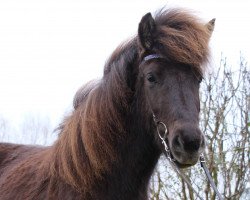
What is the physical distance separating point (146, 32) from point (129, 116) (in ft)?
2.21

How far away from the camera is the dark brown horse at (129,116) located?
10.9 ft

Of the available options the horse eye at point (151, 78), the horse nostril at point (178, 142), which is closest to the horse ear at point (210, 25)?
the horse eye at point (151, 78)

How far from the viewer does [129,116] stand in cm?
350

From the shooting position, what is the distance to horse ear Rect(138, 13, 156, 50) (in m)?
3.49

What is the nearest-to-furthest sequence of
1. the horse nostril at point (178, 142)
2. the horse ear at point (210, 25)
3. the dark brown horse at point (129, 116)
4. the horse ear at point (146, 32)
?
the horse nostril at point (178, 142), the dark brown horse at point (129, 116), the horse ear at point (146, 32), the horse ear at point (210, 25)

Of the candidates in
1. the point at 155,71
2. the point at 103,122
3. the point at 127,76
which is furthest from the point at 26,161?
the point at 155,71

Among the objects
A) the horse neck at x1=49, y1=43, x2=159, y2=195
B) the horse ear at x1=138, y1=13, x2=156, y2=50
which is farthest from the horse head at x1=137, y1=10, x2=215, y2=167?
the horse neck at x1=49, y1=43, x2=159, y2=195

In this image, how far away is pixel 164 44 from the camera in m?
3.46

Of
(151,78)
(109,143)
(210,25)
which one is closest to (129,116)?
(109,143)

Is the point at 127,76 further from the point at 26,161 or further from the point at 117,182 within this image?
the point at 26,161

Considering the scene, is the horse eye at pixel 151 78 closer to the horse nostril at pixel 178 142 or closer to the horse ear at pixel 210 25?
the horse nostril at pixel 178 142

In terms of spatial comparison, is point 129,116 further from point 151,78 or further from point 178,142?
point 178,142

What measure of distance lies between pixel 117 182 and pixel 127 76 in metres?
0.83

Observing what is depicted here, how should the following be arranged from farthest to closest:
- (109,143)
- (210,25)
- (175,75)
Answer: (210,25) < (109,143) < (175,75)
